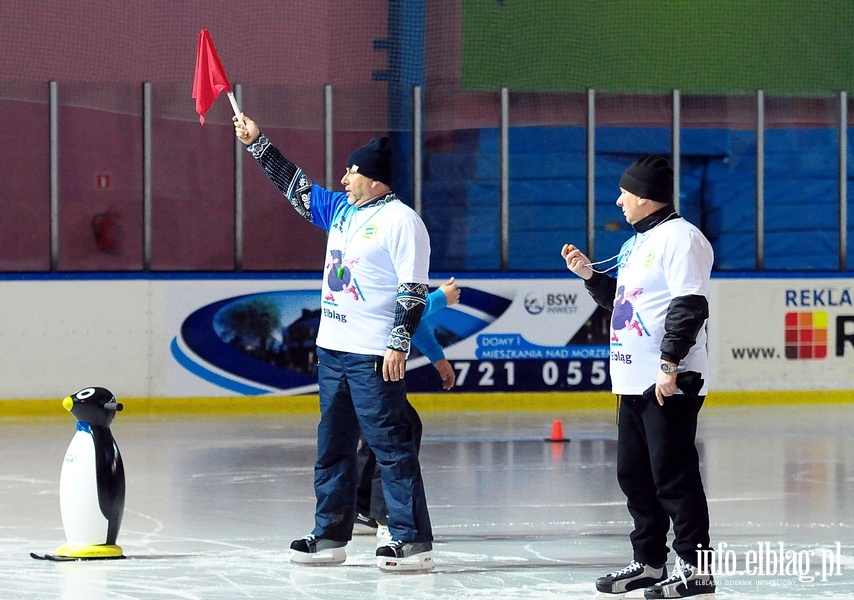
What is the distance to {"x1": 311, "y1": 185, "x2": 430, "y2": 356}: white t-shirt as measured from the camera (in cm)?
677

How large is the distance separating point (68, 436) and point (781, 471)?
5.92m

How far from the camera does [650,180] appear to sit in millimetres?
6242

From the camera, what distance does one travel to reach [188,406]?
15.7m

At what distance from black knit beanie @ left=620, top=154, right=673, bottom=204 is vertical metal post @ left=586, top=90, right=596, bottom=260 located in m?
11.0

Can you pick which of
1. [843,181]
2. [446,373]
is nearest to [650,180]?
[446,373]

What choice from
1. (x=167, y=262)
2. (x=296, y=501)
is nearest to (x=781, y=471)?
(x=296, y=501)

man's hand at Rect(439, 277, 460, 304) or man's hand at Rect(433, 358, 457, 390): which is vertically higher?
man's hand at Rect(439, 277, 460, 304)

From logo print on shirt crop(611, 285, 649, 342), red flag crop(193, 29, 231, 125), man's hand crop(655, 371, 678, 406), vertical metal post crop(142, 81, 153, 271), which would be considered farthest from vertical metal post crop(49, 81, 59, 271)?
man's hand crop(655, 371, 678, 406)

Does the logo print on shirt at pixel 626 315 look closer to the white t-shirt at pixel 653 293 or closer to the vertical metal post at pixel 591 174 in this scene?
the white t-shirt at pixel 653 293

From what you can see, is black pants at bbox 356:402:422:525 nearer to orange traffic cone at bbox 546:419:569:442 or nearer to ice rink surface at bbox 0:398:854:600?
ice rink surface at bbox 0:398:854:600

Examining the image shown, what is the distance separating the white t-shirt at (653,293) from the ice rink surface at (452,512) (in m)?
0.94

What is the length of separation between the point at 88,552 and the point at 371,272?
1808 mm

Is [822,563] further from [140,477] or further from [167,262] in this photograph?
[167,262]

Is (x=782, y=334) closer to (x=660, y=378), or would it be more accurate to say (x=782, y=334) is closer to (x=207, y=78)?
(x=207, y=78)
